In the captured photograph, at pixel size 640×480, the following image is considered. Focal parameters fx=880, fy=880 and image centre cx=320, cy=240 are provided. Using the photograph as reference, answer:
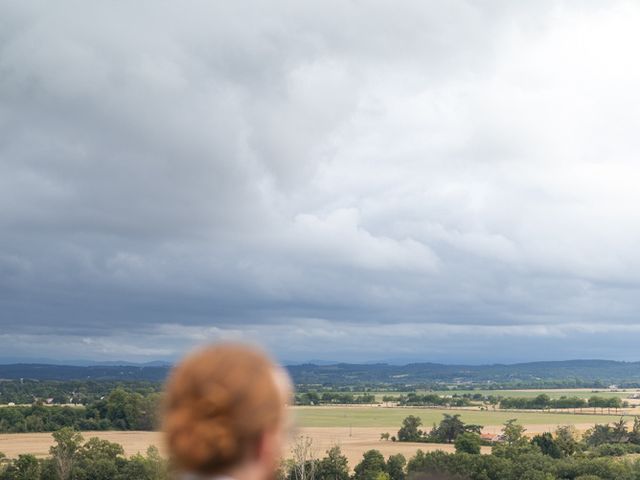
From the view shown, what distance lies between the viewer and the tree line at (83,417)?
549 feet

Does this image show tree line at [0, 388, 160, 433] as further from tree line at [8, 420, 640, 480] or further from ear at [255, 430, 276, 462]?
ear at [255, 430, 276, 462]

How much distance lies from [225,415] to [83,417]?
18471 centimetres

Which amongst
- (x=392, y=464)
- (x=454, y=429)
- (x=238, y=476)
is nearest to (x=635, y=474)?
(x=392, y=464)

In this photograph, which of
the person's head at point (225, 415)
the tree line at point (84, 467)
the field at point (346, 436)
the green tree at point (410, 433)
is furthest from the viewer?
the green tree at point (410, 433)

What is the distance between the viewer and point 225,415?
2.64 metres

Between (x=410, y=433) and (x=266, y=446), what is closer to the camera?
(x=266, y=446)

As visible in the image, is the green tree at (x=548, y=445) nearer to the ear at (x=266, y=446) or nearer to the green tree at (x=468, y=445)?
the green tree at (x=468, y=445)

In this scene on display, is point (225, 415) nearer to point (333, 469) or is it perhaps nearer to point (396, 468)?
point (333, 469)

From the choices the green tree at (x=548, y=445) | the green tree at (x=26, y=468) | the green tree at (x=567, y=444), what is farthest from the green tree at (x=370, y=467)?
the green tree at (x=26, y=468)

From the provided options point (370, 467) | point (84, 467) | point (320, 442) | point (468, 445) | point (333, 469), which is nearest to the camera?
point (84, 467)

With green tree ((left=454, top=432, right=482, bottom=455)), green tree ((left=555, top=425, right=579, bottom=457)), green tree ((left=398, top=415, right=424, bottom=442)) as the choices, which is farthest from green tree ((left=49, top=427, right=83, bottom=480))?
green tree ((left=398, top=415, right=424, bottom=442))

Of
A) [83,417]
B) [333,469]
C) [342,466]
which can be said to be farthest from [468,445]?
[83,417]

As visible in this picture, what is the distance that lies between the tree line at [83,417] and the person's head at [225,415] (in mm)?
167617

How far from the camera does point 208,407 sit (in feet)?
8.65
